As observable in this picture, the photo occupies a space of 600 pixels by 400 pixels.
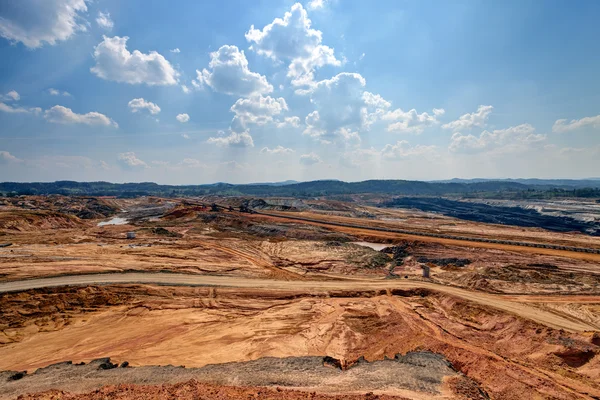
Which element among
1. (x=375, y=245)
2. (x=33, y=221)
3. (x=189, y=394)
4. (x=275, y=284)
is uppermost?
(x=33, y=221)

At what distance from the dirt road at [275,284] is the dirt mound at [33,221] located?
43477 millimetres

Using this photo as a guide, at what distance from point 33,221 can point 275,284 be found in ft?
210

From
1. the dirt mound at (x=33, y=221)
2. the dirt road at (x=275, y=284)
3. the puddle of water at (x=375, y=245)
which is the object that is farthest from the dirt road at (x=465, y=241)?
the dirt mound at (x=33, y=221)

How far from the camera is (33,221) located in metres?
60.4

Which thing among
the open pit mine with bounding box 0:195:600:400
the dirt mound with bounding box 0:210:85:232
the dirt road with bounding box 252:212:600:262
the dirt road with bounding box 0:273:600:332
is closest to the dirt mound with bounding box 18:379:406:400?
the open pit mine with bounding box 0:195:600:400

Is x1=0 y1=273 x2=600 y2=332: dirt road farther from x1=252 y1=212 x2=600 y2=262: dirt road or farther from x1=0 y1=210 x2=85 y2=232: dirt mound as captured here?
x1=0 y1=210 x2=85 y2=232: dirt mound

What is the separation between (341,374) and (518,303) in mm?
19165

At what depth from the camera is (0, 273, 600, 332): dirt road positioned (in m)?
23.5

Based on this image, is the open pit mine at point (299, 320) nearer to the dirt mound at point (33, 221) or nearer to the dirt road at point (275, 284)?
the dirt road at point (275, 284)

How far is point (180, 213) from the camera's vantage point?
8138cm

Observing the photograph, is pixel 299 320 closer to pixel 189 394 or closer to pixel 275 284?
pixel 275 284

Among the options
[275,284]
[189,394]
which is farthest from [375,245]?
[189,394]

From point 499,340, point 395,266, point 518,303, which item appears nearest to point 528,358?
point 499,340

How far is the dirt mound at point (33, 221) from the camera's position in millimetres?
55713
